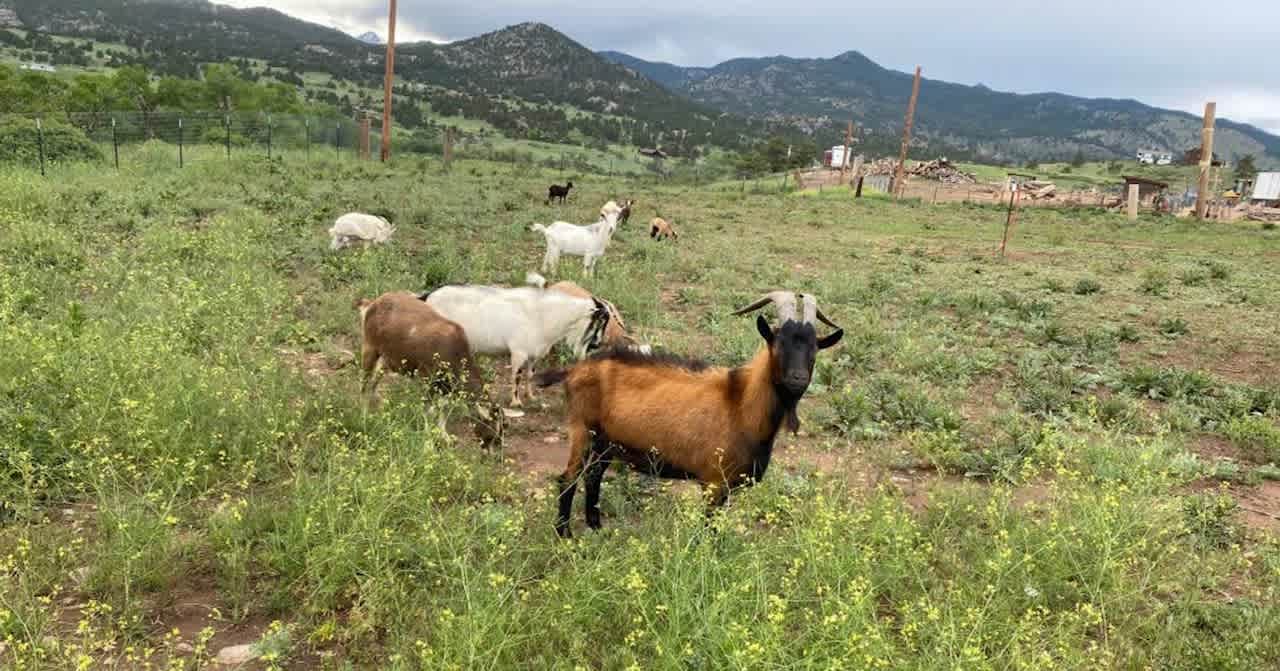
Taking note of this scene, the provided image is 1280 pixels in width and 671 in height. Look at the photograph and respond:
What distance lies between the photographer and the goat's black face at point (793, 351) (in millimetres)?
3893

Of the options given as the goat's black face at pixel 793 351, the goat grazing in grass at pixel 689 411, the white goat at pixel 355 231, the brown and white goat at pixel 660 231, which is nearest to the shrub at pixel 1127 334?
the goat grazing in grass at pixel 689 411

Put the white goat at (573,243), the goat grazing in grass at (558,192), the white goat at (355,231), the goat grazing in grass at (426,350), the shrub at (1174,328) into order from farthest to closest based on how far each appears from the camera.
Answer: the goat grazing in grass at (558,192), the white goat at (573,243), the white goat at (355,231), the shrub at (1174,328), the goat grazing in grass at (426,350)

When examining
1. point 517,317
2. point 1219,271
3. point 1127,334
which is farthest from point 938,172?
point 517,317

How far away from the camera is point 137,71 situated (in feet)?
188

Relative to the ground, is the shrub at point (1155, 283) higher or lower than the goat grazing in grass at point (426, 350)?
higher

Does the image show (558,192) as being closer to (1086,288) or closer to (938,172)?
(1086,288)

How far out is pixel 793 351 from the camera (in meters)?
3.98

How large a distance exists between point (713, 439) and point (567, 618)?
56.9 inches

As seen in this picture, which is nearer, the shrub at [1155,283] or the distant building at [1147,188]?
the shrub at [1155,283]

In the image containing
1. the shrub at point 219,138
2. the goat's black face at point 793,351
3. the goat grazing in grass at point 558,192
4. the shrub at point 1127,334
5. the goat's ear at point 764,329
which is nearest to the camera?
the goat's black face at point 793,351

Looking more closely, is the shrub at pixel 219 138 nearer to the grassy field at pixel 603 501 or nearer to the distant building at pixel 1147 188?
the grassy field at pixel 603 501

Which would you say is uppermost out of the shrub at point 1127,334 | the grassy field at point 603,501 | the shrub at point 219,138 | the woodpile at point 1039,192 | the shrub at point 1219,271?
the woodpile at point 1039,192

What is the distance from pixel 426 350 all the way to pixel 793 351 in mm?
3326

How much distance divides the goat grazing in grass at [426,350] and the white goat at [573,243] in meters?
6.44
